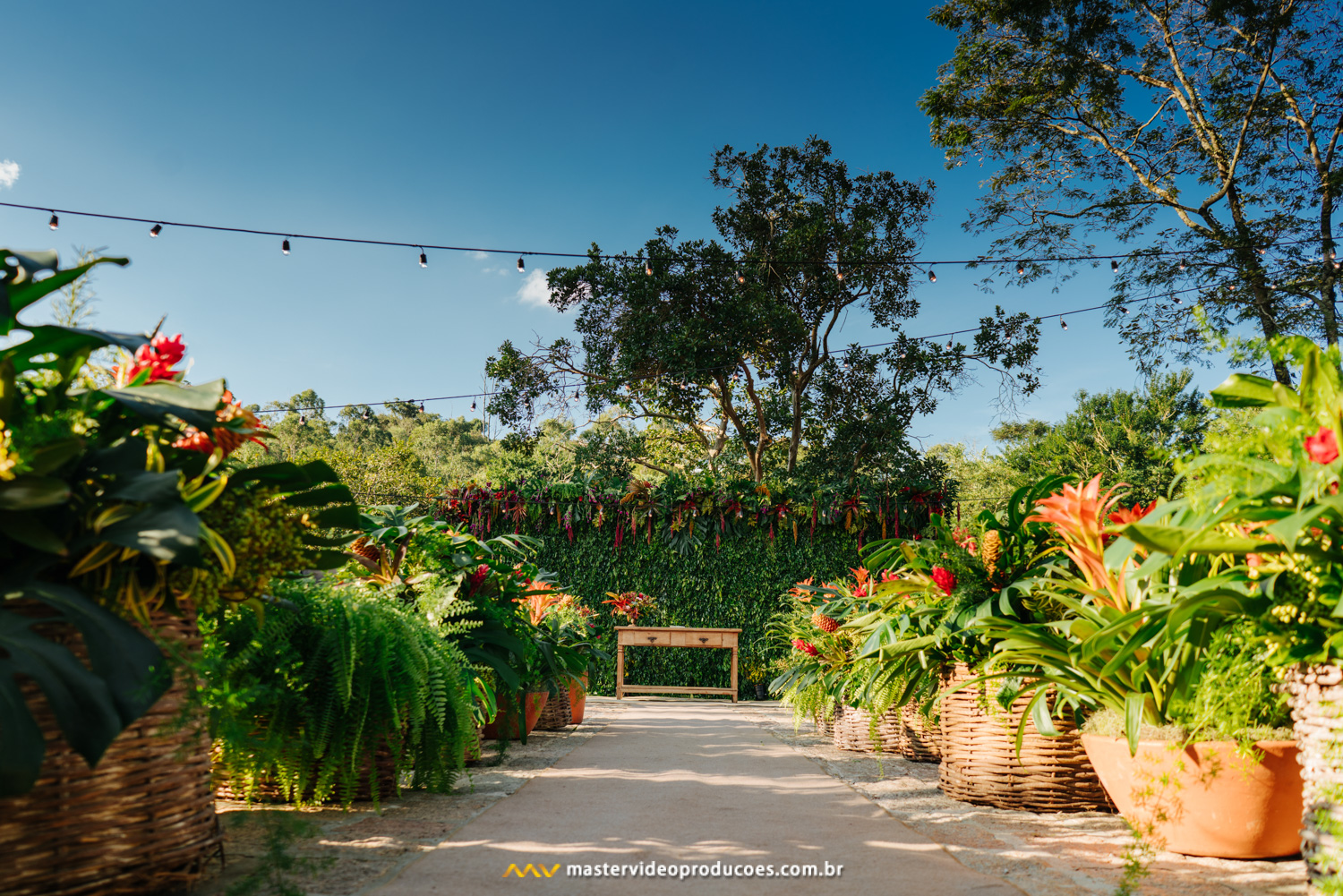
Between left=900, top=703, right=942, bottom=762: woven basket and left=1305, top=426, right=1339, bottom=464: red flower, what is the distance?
210cm

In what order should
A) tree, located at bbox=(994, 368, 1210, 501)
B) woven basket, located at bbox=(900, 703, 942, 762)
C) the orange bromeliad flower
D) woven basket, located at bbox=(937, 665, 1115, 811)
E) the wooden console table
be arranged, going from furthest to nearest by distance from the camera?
1. tree, located at bbox=(994, 368, 1210, 501)
2. the wooden console table
3. woven basket, located at bbox=(900, 703, 942, 762)
4. woven basket, located at bbox=(937, 665, 1115, 811)
5. the orange bromeliad flower

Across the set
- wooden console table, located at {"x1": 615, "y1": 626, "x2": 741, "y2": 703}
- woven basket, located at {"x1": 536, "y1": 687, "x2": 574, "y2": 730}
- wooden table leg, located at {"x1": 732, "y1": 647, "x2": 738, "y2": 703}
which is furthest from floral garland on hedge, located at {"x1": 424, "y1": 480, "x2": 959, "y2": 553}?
woven basket, located at {"x1": 536, "y1": 687, "x2": 574, "y2": 730}

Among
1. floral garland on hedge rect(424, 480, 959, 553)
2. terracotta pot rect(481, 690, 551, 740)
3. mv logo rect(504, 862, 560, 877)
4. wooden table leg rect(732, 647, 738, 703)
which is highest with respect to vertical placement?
floral garland on hedge rect(424, 480, 959, 553)

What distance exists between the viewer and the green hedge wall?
7.35m

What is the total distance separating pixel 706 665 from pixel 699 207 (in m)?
6.73

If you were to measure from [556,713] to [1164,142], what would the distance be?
11.4 meters

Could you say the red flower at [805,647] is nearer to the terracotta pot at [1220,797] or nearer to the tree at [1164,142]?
the terracotta pot at [1220,797]

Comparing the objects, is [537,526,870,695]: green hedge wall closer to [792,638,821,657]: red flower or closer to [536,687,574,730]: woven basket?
[536,687,574,730]: woven basket

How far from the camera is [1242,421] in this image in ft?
4.26

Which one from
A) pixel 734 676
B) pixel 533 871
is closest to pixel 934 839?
pixel 533 871

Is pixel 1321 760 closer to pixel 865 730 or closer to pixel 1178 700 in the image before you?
pixel 1178 700

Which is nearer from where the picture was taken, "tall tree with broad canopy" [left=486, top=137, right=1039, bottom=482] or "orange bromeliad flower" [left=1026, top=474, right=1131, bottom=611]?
"orange bromeliad flower" [left=1026, top=474, right=1131, bottom=611]

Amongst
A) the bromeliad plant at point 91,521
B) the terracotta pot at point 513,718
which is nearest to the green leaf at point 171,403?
the bromeliad plant at point 91,521

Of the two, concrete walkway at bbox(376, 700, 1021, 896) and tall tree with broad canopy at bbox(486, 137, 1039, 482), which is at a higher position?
tall tree with broad canopy at bbox(486, 137, 1039, 482)
